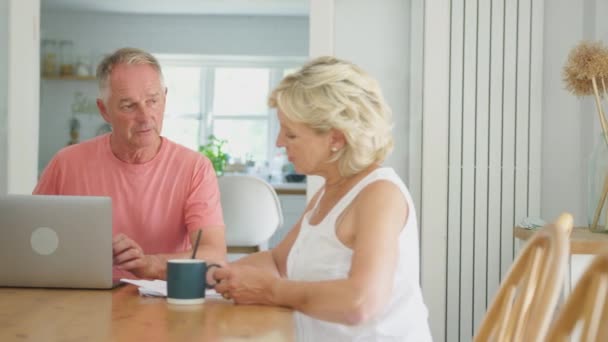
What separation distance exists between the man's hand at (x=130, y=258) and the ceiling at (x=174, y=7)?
584 centimetres

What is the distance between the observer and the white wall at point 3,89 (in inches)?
164

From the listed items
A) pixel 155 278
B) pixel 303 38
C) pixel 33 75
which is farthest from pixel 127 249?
pixel 303 38

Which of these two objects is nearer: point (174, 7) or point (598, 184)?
point (598, 184)

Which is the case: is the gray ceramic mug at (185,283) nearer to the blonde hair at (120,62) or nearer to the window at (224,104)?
the blonde hair at (120,62)

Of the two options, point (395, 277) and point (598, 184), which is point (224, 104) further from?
point (395, 277)

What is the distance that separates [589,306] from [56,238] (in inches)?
49.1

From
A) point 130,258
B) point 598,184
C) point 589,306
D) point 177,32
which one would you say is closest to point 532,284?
point 589,306

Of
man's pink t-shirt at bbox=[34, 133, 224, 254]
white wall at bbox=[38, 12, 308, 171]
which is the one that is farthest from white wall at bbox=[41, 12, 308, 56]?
man's pink t-shirt at bbox=[34, 133, 224, 254]

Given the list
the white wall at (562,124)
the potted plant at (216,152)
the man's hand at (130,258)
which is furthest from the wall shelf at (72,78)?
the man's hand at (130,258)

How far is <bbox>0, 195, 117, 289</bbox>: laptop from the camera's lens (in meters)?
1.95

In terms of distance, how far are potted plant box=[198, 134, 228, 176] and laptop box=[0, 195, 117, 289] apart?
238 inches

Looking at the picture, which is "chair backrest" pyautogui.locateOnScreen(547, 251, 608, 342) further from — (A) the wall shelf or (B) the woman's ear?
(A) the wall shelf

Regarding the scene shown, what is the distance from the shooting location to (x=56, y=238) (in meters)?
1.96

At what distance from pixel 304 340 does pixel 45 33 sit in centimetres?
727
